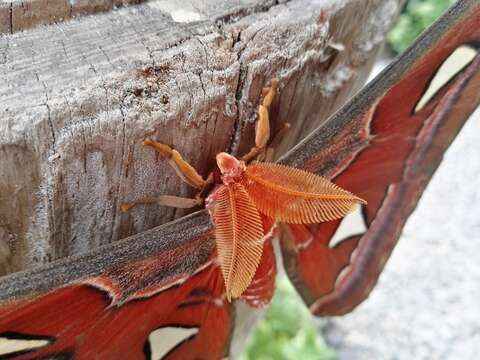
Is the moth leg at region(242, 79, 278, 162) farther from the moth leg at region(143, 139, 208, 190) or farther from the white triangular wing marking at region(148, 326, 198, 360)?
the white triangular wing marking at region(148, 326, 198, 360)

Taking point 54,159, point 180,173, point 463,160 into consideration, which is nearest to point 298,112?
point 180,173

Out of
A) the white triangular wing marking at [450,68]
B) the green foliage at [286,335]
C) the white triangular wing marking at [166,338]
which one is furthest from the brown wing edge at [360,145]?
the green foliage at [286,335]

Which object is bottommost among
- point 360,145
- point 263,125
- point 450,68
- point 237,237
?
point 237,237

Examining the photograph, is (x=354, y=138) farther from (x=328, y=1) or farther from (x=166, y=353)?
(x=166, y=353)

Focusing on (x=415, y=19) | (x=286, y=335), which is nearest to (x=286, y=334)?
(x=286, y=335)

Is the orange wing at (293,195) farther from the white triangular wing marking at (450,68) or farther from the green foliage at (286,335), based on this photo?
the green foliage at (286,335)

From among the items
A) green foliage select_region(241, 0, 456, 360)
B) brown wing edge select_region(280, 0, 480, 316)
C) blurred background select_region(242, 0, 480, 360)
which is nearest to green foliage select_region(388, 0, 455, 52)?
blurred background select_region(242, 0, 480, 360)

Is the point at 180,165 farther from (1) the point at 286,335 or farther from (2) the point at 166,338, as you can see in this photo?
(1) the point at 286,335
